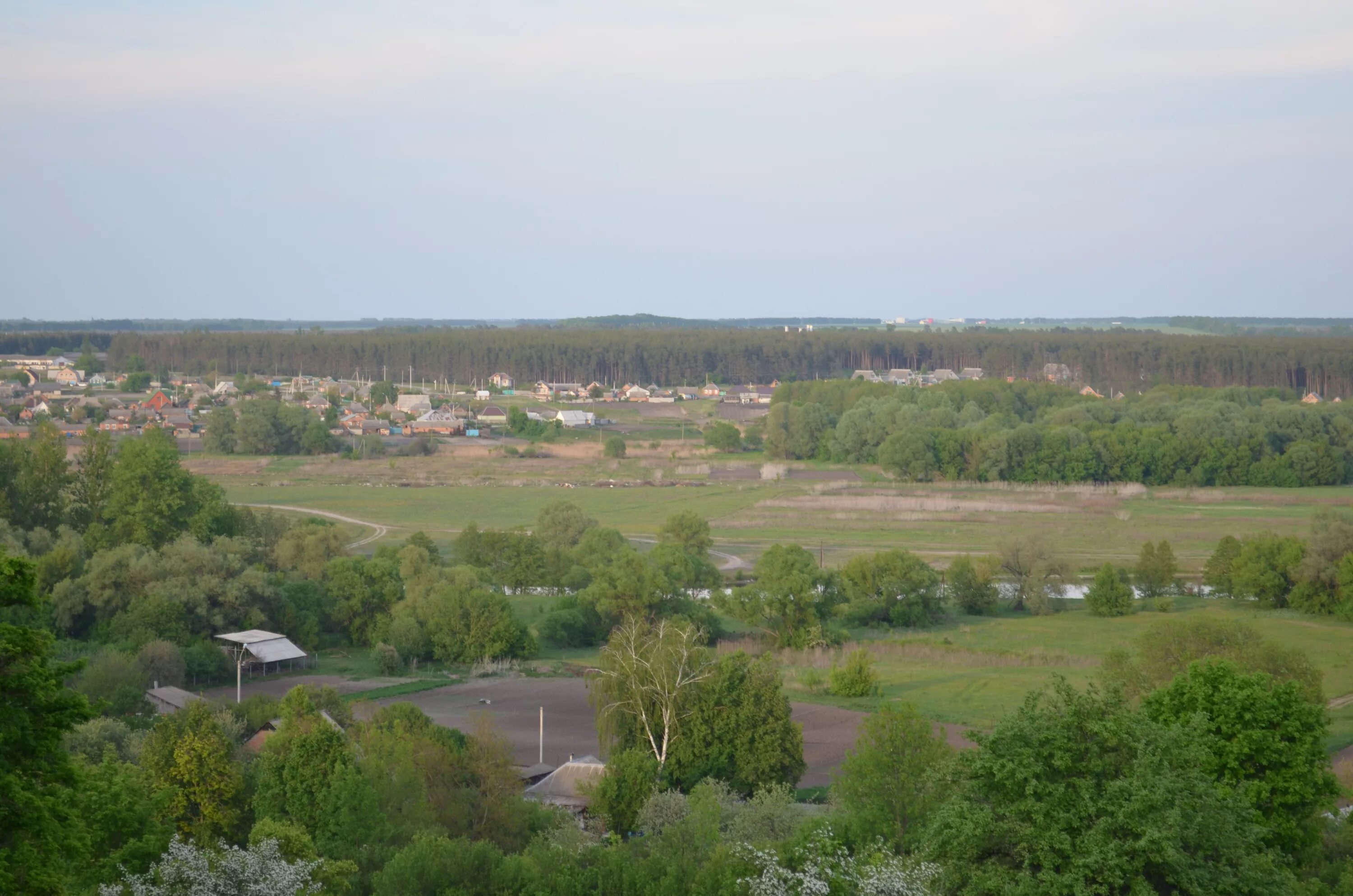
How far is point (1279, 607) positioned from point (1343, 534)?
2704mm

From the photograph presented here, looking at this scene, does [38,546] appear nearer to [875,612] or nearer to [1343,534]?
[875,612]

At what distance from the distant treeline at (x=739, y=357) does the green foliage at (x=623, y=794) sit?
10373 cm

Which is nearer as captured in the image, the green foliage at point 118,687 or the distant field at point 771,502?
the green foliage at point 118,687

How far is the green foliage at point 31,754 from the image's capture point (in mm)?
8320

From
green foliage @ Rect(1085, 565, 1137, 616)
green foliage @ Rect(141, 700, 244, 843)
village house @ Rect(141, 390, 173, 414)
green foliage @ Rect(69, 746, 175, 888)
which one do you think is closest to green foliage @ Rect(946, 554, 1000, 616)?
green foliage @ Rect(1085, 565, 1137, 616)

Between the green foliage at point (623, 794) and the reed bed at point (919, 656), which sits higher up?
the green foliage at point (623, 794)

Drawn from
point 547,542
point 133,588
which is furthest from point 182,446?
point 133,588

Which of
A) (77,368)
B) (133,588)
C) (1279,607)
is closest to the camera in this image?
(133,588)

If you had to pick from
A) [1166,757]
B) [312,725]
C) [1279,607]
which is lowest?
[1279,607]

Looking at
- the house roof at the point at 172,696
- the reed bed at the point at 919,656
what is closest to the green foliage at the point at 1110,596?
the reed bed at the point at 919,656

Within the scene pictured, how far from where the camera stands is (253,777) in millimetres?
17719

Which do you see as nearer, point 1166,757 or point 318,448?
point 1166,757

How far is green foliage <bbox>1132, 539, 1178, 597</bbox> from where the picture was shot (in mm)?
40500

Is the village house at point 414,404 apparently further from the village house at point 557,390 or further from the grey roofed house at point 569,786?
the grey roofed house at point 569,786
